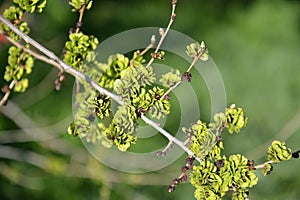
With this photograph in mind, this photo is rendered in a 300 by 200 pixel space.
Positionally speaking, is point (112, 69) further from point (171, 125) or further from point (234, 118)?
point (171, 125)

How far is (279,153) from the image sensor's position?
85 centimetres

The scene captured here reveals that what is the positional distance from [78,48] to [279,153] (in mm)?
396

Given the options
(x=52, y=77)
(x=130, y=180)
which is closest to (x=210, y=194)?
(x=130, y=180)

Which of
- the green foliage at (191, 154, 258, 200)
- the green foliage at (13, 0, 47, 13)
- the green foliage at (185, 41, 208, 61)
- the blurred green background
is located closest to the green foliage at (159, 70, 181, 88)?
the green foliage at (185, 41, 208, 61)

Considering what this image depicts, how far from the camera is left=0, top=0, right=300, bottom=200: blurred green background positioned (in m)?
2.08

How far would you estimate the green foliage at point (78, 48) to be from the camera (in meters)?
0.98

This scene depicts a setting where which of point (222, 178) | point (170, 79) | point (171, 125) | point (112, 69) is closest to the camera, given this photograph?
point (222, 178)

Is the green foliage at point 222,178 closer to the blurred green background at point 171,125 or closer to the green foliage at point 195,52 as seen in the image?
the green foliage at point 195,52

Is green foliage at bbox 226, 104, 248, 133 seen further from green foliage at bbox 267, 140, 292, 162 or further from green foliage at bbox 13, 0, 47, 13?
green foliage at bbox 13, 0, 47, 13

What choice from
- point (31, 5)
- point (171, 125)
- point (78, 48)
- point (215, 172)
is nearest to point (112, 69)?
point (78, 48)

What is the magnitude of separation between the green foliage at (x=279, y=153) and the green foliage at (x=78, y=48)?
37 centimetres

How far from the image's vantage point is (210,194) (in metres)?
0.80

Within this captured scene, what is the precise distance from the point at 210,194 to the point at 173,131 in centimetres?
166

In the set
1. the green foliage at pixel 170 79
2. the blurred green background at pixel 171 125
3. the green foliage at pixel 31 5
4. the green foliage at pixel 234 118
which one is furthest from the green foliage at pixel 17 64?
the blurred green background at pixel 171 125
